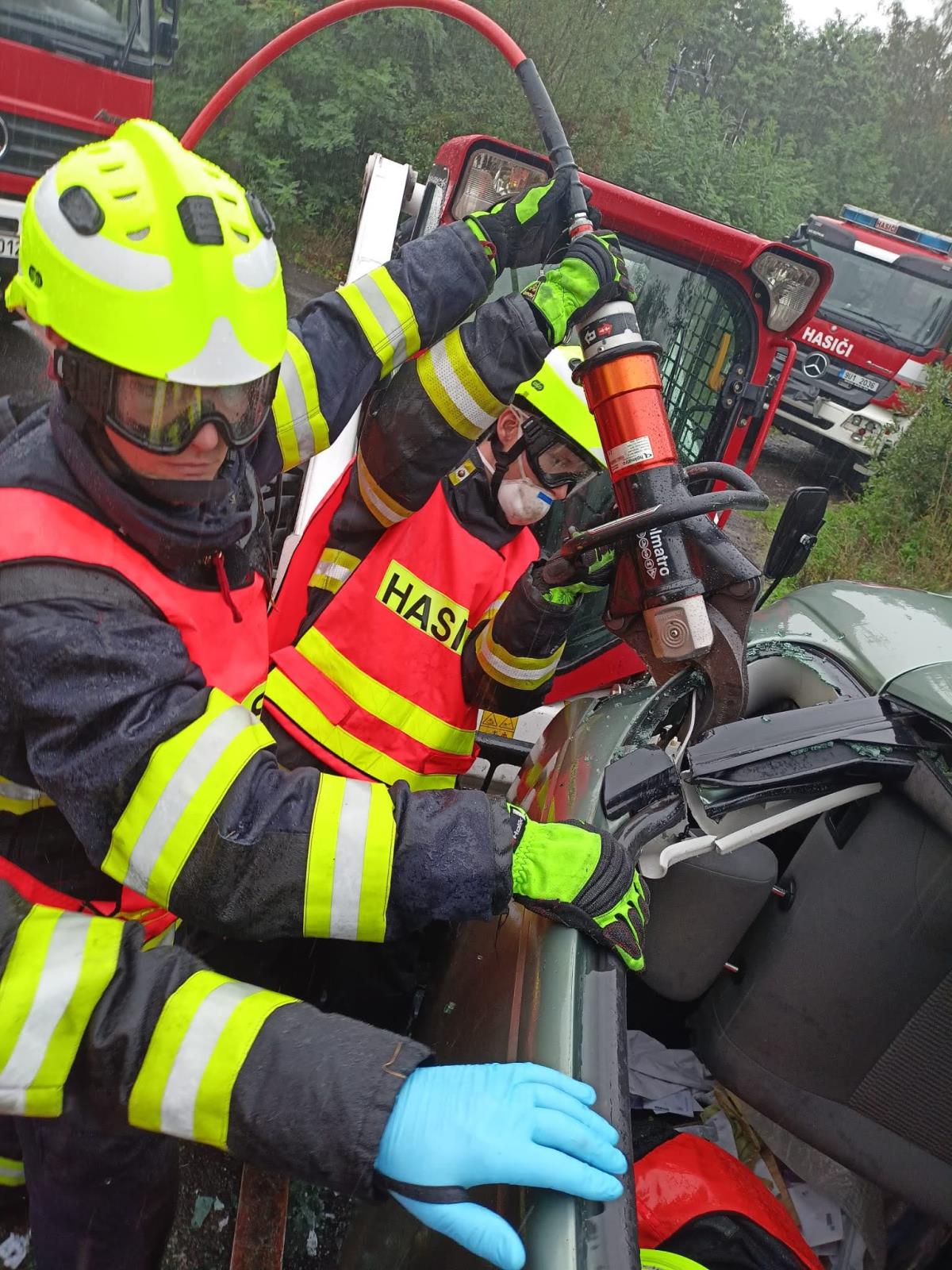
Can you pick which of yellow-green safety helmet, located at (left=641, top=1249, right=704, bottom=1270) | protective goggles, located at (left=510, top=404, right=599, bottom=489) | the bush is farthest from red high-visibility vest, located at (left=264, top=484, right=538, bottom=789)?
the bush

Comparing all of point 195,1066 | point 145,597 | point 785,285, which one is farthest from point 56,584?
point 785,285

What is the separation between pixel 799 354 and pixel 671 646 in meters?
8.77

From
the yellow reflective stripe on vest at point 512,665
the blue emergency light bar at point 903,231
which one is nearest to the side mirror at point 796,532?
the yellow reflective stripe on vest at point 512,665

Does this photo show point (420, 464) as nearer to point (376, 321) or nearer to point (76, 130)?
point (376, 321)

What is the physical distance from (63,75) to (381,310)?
5131mm

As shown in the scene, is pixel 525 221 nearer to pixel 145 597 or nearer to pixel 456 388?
pixel 456 388

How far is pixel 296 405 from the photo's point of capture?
1765 millimetres

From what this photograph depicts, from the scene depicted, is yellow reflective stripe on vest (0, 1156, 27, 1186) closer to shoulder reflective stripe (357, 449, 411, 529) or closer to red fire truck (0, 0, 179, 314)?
shoulder reflective stripe (357, 449, 411, 529)

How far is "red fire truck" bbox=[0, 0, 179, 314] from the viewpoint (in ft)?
17.3

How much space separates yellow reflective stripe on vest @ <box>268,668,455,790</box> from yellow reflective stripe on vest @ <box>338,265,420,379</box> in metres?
0.84

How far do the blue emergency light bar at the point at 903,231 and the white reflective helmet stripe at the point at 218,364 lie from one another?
11000 millimetres

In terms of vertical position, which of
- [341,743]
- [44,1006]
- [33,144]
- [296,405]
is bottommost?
[341,743]

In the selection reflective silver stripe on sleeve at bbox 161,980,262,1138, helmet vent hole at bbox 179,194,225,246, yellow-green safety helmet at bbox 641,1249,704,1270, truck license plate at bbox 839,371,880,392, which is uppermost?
truck license plate at bbox 839,371,880,392

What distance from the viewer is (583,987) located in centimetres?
129
